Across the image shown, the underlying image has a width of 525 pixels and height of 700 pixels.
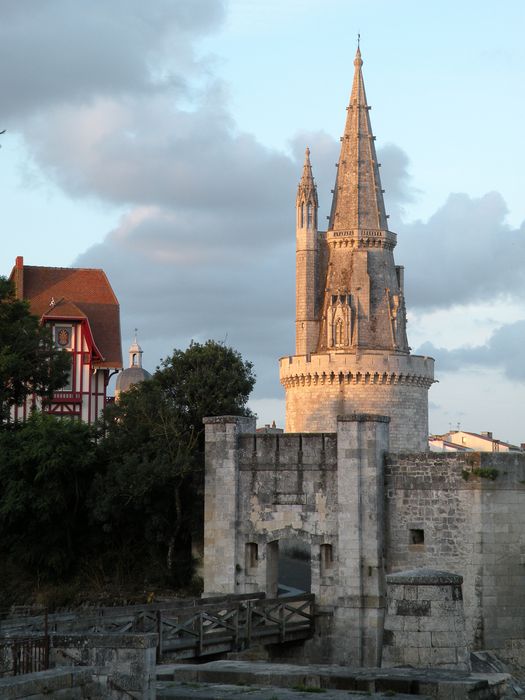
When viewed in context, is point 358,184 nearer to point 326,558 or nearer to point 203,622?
Result: point 326,558

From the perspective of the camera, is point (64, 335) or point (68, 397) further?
point (64, 335)

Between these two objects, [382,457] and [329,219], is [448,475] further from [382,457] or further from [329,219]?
[329,219]

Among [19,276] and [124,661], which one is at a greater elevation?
[19,276]

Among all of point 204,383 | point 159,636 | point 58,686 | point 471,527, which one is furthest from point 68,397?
point 58,686

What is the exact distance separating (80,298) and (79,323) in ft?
9.00

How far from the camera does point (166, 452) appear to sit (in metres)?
36.9

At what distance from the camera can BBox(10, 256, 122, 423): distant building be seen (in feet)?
223

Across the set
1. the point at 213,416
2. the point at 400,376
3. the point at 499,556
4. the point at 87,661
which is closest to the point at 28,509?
the point at 213,416

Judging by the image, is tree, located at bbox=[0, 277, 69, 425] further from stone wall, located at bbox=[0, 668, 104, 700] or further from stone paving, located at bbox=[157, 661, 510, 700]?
stone wall, located at bbox=[0, 668, 104, 700]

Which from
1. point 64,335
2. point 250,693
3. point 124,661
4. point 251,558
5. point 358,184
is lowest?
point 250,693

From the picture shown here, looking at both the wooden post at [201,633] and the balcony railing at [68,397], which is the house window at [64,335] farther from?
the wooden post at [201,633]

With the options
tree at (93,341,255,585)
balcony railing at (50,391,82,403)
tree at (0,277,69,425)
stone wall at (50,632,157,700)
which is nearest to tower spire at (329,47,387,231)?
balcony railing at (50,391,82,403)

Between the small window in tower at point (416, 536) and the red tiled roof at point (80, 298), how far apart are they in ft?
122

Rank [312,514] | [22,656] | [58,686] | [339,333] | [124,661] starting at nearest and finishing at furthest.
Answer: [58,686]
[124,661]
[22,656]
[312,514]
[339,333]
